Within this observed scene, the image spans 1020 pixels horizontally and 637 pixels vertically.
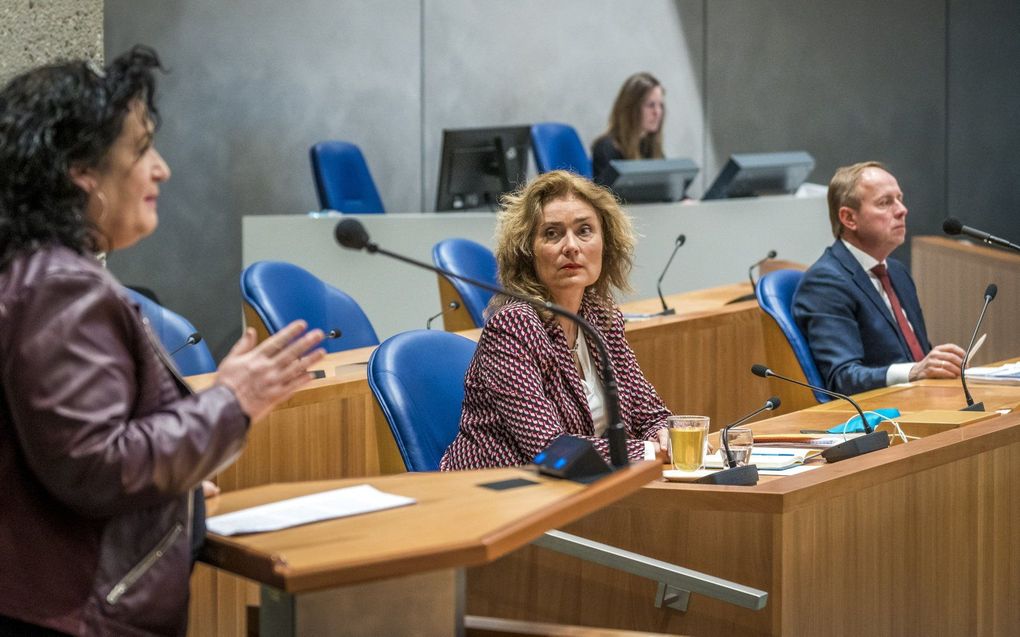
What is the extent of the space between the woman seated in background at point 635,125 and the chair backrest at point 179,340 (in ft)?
13.3

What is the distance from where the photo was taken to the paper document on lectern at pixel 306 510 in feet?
5.18

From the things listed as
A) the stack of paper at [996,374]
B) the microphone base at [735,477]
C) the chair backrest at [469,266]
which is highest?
the chair backrest at [469,266]

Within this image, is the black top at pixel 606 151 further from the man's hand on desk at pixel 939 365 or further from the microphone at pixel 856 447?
the microphone at pixel 856 447

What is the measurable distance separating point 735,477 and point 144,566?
1.11 meters

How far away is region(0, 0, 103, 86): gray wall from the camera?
333cm

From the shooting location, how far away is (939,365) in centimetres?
379

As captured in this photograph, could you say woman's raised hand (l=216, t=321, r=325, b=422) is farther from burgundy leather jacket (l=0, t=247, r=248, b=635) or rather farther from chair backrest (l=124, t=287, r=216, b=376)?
chair backrest (l=124, t=287, r=216, b=376)

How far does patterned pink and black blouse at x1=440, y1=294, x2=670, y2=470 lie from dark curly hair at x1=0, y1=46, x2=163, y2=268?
45.7 inches

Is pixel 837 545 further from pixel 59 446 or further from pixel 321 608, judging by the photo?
pixel 59 446

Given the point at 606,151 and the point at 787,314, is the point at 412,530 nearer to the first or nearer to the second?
the point at 787,314


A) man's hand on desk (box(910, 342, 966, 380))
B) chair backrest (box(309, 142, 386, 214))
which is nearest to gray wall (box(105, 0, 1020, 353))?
chair backrest (box(309, 142, 386, 214))

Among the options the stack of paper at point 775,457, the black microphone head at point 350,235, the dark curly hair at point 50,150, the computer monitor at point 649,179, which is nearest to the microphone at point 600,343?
the black microphone head at point 350,235

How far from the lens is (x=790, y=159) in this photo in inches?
279

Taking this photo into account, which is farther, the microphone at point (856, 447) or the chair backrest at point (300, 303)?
the chair backrest at point (300, 303)
